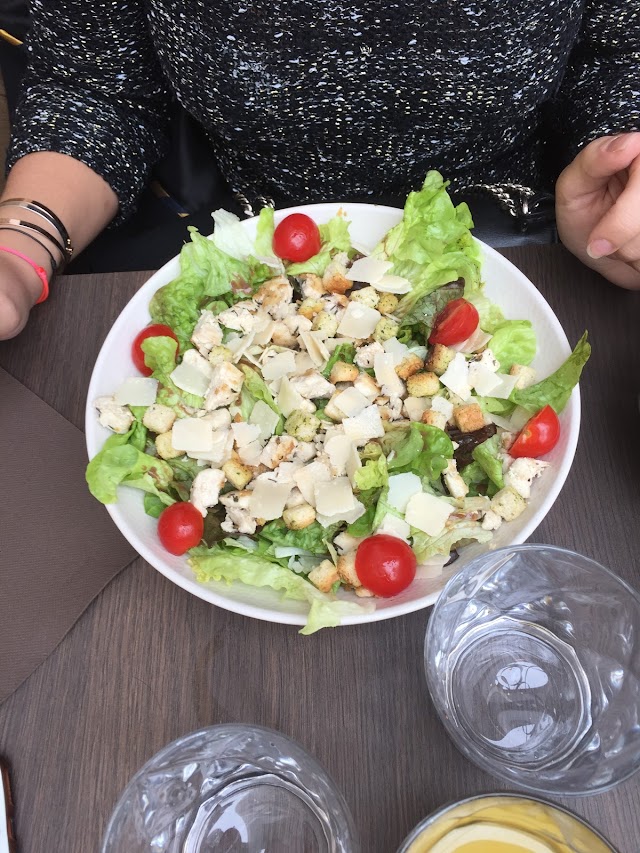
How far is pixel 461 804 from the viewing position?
0.75m

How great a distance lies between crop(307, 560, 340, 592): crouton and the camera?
3.05 feet

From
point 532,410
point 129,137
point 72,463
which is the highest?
point 129,137

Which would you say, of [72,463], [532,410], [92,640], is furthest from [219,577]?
[532,410]

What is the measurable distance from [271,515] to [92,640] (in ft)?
1.09

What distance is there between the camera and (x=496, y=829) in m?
0.77

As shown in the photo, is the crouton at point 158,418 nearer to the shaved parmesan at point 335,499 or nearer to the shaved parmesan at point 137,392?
the shaved parmesan at point 137,392

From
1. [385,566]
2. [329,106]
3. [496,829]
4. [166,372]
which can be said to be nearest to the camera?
[496,829]

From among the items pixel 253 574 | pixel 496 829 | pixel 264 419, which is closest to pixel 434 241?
pixel 264 419

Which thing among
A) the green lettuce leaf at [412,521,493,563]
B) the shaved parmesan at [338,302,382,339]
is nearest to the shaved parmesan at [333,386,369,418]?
the shaved parmesan at [338,302,382,339]

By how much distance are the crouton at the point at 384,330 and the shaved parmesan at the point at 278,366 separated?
15 cm

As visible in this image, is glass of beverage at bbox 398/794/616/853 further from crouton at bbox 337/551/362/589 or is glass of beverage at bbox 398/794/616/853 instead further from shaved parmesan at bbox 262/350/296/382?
shaved parmesan at bbox 262/350/296/382

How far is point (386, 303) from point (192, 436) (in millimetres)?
406

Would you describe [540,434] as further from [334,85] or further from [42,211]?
[42,211]

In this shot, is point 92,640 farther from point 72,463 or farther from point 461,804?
point 461,804
